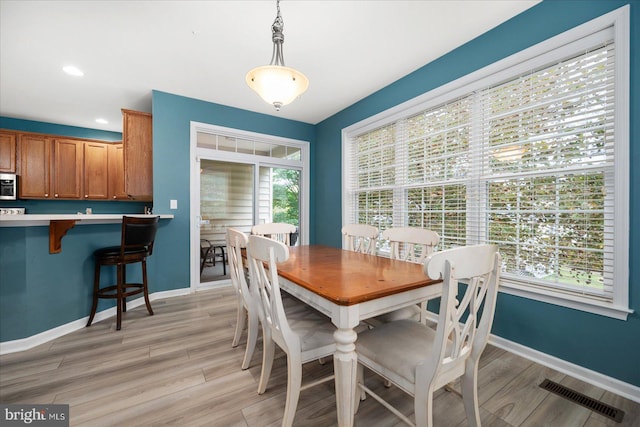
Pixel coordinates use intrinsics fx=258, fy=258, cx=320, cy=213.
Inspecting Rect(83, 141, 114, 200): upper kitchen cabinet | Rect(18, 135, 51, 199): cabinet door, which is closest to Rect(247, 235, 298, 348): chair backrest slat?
Rect(83, 141, 114, 200): upper kitchen cabinet

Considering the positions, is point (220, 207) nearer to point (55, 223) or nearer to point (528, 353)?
point (55, 223)

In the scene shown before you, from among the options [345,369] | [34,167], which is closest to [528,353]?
[345,369]

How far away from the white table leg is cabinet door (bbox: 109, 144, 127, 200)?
17.3 ft

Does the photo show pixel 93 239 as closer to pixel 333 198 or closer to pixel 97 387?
pixel 97 387

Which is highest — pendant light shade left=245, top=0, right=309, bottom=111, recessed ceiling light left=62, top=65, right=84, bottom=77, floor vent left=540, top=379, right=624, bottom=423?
recessed ceiling light left=62, top=65, right=84, bottom=77

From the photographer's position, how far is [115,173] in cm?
481

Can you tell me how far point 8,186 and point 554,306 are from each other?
7.08m

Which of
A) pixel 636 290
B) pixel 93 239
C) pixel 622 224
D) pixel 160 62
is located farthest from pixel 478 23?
pixel 93 239

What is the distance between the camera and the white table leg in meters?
1.10

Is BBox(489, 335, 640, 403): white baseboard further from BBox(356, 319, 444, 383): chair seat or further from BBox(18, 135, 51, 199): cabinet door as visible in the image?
BBox(18, 135, 51, 199): cabinet door

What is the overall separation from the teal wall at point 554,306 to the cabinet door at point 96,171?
5291mm

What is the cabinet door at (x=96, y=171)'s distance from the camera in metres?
4.62

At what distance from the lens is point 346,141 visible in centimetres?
394

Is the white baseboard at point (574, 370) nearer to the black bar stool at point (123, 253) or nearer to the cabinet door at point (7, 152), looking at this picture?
the black bar stool at point (123, 253)
